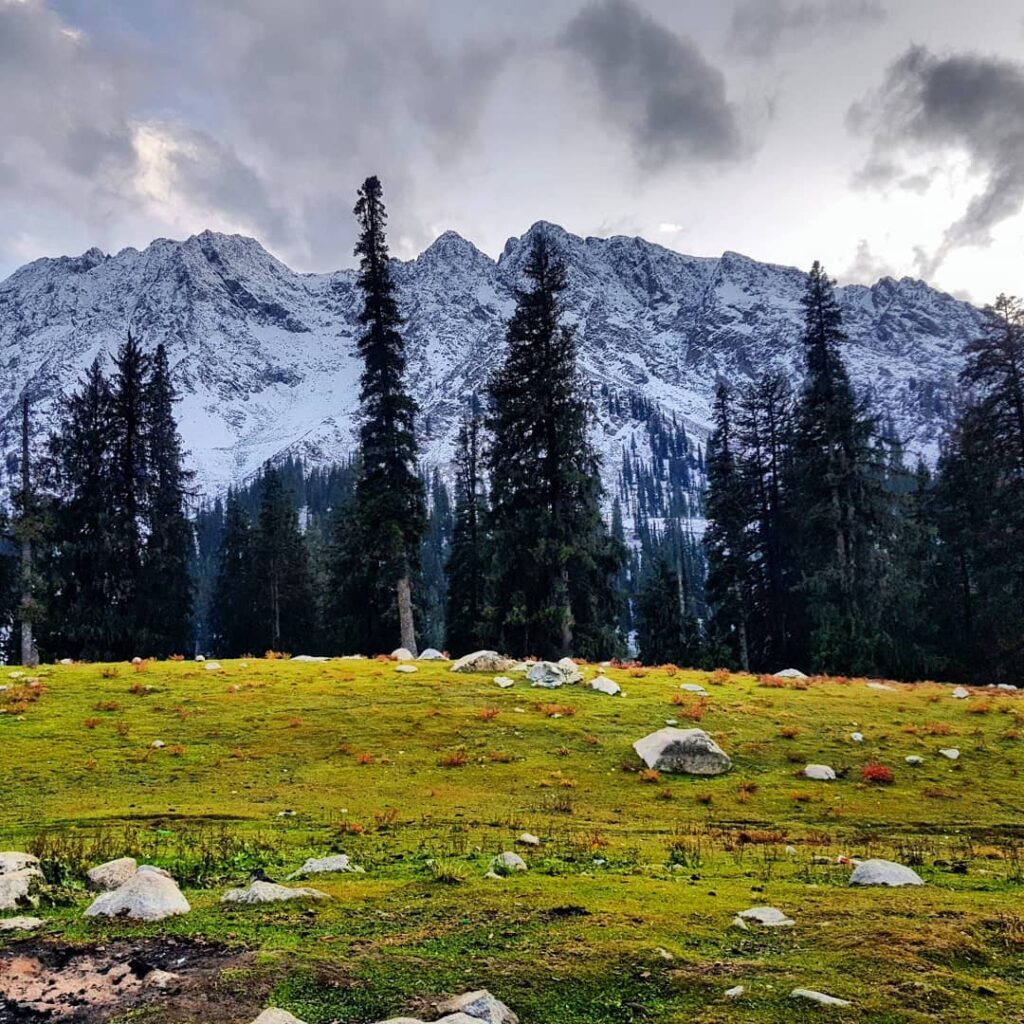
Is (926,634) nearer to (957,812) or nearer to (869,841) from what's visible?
(957,812)

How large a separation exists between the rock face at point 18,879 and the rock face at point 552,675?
13.9 m

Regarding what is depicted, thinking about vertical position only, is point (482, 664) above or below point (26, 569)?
below

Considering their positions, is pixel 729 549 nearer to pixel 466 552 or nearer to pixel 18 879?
pixel 466 552

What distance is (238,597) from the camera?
6756 centimetres

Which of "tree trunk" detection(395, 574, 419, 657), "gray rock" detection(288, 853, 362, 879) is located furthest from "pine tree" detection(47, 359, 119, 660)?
"gray rock" detection(288, 853, 362, 879)

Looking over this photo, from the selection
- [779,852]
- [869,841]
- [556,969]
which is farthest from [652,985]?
[869,841]

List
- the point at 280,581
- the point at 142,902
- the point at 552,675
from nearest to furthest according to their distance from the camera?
the point at 142,902
the point at 552,675
the point at 280,581

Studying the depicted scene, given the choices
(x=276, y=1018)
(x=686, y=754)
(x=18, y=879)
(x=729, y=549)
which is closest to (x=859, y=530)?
(x=729, y=549)

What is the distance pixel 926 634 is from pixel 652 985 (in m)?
49.7

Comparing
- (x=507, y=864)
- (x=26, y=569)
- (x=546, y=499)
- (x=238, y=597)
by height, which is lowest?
(x=507, y=864)

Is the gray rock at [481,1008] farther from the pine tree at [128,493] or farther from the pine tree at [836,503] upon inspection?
the pine tree at [128,493]

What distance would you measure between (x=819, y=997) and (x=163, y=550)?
4826cm

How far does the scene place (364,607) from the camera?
5094 centimetres

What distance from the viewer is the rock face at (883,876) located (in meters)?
7.54
